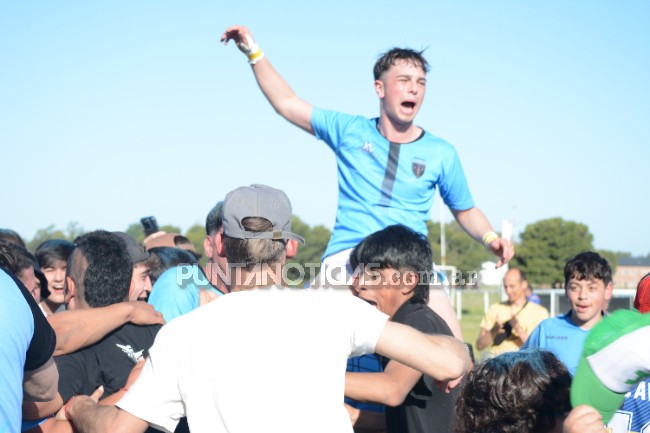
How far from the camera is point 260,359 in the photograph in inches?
97.0

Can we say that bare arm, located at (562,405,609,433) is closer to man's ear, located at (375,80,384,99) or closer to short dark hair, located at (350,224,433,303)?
short dark hair, located at (350,224,433,303)

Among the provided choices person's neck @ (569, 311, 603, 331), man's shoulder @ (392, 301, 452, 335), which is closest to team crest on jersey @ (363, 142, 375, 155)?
man's shoulder @ (392, 301, 452, 335)

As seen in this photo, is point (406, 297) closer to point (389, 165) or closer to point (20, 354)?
point (389, 165)

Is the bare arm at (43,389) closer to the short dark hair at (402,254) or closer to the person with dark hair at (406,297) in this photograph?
the person with dark hair at (406,297)

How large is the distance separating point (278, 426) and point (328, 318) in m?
0.39

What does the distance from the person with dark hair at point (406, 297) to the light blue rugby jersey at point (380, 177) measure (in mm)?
790

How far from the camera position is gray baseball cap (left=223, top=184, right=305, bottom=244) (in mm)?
2723

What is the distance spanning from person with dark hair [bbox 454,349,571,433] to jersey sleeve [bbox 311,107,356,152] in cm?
286

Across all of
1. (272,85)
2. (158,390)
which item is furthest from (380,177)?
(158,390)

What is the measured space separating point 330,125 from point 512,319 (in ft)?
17.8

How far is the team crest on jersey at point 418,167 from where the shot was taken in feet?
16.1

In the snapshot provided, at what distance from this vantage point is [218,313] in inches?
98.8

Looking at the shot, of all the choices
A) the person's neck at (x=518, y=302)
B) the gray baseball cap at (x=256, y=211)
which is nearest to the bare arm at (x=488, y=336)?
the person's neck at (x=518, y=302)

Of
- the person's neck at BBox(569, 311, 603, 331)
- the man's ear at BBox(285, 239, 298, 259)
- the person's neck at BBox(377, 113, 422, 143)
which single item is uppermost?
the person's neck at BBox(377, 113, 422, 143)
